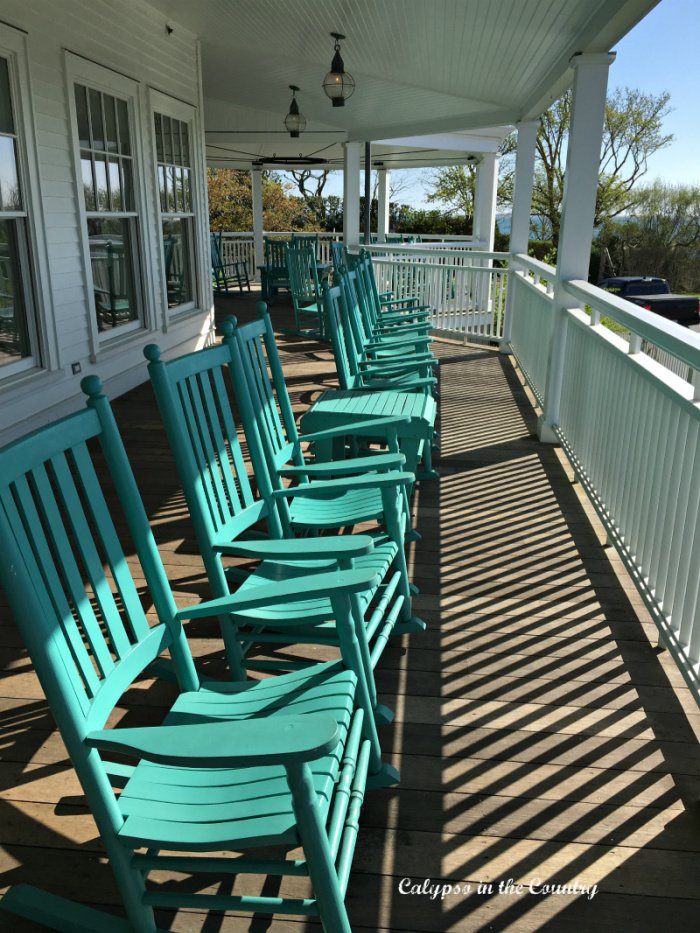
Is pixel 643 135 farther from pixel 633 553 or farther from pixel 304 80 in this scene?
pixel 633 553

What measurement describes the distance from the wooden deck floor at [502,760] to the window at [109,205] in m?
2.72

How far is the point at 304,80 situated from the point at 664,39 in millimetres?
44219

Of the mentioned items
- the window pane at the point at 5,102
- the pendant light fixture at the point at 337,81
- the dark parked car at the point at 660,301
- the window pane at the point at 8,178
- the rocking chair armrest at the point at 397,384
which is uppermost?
the pendant light fixture at the point at 337,81

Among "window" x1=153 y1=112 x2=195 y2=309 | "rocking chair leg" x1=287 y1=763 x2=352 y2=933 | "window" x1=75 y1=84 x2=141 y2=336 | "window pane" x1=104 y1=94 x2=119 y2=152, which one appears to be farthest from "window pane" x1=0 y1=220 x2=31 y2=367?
"rocking chair leg" x1=287 y1=763 x2=352 y2=933

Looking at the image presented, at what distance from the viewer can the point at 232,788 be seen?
4.49 ft

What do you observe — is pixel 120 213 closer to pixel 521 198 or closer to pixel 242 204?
pixel 521 198

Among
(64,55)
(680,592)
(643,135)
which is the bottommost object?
(680,592)

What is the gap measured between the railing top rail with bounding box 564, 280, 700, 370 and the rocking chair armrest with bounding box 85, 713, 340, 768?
1.41 m

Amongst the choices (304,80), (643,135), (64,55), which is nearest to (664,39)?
(643,135)

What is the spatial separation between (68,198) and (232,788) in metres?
4.30

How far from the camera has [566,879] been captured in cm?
163

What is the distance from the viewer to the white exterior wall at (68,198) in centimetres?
429

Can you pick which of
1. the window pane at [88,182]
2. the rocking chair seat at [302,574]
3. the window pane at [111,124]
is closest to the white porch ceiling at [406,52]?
the window pane at [111,124]

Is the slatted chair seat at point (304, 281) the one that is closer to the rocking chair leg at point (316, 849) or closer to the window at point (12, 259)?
the window at point (12, 259)
